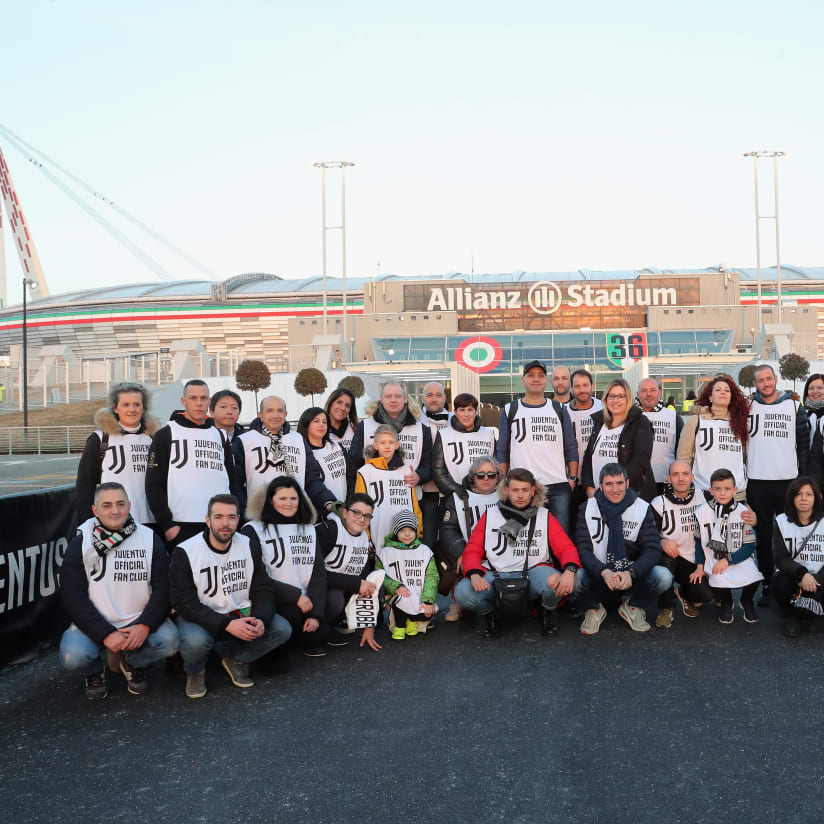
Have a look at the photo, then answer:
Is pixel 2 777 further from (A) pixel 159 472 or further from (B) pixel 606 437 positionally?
(B) pixel 606 437

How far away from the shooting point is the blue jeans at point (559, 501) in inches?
271

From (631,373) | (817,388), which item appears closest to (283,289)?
(631,373)

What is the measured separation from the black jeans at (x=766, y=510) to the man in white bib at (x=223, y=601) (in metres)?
3.97

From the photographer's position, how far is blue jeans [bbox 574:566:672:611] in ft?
20.6

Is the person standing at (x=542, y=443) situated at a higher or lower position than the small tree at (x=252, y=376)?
lower

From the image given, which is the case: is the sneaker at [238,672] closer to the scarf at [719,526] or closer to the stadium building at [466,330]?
the scarf at [719,526]

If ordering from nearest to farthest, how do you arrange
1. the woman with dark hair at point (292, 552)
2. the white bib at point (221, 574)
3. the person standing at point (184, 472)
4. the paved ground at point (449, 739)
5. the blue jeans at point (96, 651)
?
1. the paved ground at point (449, 739)
2. the blue jeans at point (96, 651)
3. the white bib at point (221, 574)
4. the woman with dark hair at point (292, 552)
5. the person standing at point (184, 472)

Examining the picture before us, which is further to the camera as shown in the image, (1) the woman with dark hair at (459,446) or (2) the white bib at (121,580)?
(1) the woman with dark hair at (459,446)

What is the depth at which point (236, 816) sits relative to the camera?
3434mm

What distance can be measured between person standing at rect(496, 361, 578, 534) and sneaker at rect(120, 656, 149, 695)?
3.19 meters

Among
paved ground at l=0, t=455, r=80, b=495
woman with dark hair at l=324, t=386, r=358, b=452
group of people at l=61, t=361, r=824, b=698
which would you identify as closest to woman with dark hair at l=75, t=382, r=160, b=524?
group of people at l=61, t=361, r=824, b=698

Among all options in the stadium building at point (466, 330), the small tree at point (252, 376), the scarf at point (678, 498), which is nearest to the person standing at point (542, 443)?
the scarf at point (678, 498)

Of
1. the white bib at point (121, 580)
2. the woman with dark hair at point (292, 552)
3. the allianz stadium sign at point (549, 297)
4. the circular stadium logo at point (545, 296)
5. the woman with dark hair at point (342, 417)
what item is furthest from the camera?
the circular stadium logo at point (545, 296)

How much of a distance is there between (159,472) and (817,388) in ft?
18.5
